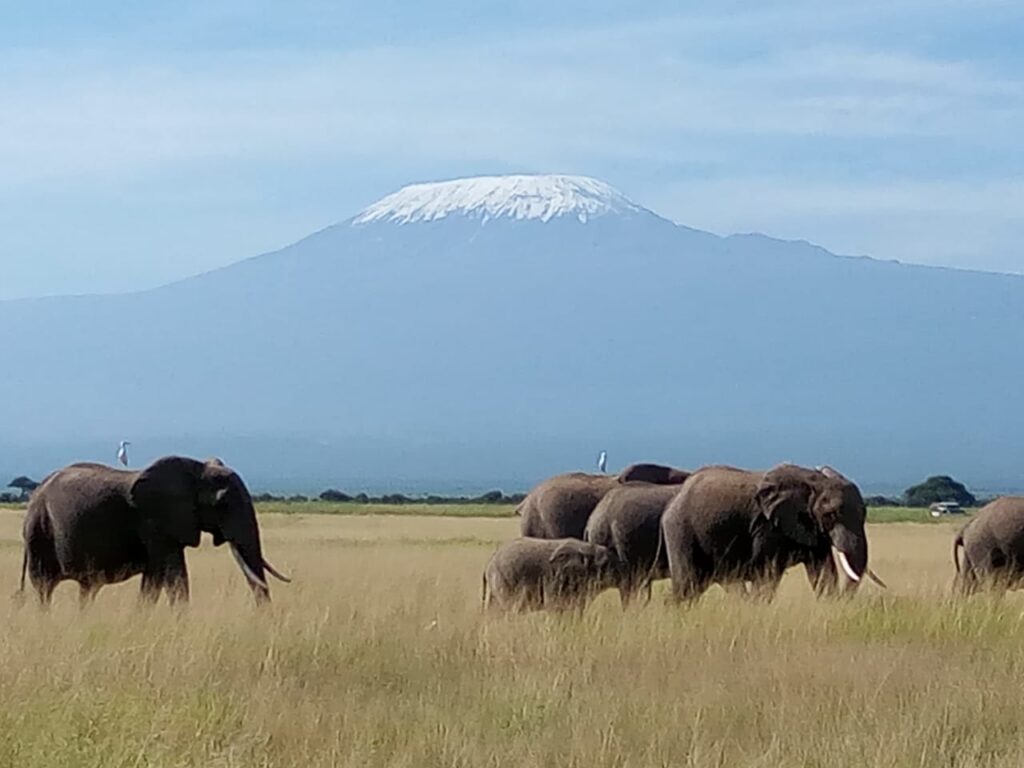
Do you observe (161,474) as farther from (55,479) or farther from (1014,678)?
(1014,678)

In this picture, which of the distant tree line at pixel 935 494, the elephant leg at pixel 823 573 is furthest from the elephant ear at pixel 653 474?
the distant tree line at pixel 935 494

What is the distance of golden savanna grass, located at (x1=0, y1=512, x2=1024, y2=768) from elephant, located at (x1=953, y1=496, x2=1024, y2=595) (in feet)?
11.2

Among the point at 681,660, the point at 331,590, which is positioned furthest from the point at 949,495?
the point at 681,660

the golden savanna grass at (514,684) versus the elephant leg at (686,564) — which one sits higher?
the elephant leg at (686,564)

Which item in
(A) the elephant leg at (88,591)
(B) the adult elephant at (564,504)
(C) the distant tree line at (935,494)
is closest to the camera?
(A) the elephant leg at (88,591)

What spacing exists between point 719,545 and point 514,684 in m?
6.44

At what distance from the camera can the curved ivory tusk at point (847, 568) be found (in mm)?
16347

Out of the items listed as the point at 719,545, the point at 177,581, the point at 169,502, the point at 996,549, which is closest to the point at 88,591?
the point at 177,581

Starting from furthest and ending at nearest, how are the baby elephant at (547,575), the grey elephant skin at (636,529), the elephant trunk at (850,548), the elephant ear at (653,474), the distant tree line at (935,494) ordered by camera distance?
1. the distant tree line at (935,494)
2. the elephant ear at (653,474)
3. the grey elephant skin at (636,529)
4. the elephant trunk at (850,548)
5. the baby elephant at (547,575)

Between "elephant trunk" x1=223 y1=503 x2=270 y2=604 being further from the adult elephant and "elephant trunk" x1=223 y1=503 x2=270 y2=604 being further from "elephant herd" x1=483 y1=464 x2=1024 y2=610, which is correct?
the adult elephant

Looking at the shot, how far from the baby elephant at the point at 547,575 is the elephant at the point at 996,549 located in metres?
5.17

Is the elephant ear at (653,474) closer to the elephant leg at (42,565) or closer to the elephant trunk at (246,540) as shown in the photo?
the elephant trunk at (246,540)

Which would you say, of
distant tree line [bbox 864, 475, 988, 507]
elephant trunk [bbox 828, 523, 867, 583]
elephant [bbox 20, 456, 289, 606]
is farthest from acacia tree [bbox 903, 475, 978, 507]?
elephant [bbox 20, 456, 289, 606]

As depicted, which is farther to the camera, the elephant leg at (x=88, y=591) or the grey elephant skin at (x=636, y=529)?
the grey elephant skin at (x=636, y=529)
